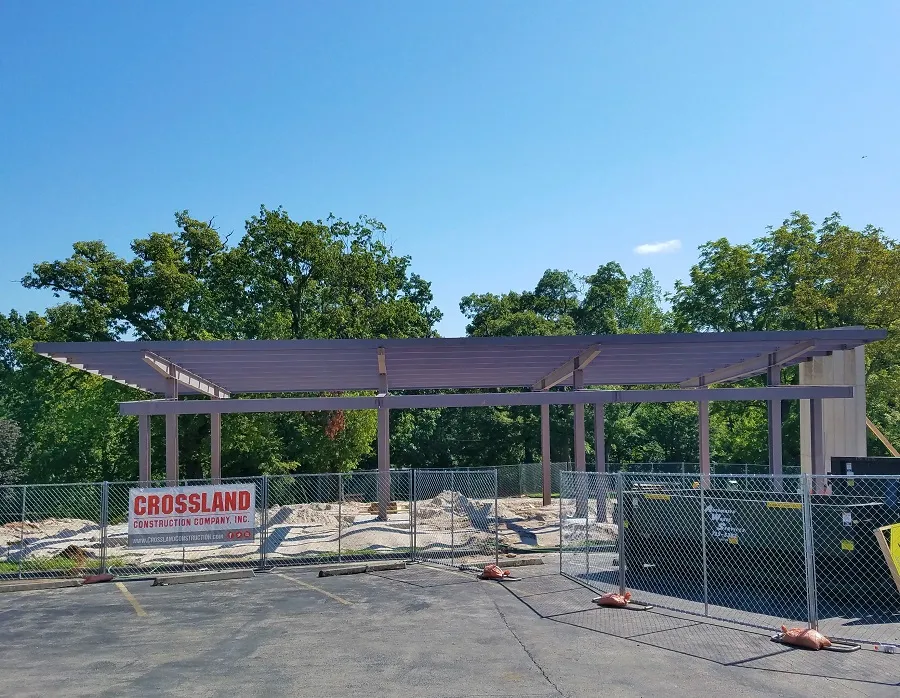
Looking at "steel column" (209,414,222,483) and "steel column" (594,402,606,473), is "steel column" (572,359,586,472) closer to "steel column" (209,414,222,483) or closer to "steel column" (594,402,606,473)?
"steel column" (594,402,606,473)

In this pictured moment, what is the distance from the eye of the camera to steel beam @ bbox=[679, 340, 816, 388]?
18630mm

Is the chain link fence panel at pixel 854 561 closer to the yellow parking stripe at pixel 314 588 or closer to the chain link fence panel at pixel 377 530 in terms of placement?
the yellow parking stripe at pixel 314 588

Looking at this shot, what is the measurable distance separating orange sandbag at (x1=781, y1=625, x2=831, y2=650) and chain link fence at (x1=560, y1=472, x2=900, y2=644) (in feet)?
0.86

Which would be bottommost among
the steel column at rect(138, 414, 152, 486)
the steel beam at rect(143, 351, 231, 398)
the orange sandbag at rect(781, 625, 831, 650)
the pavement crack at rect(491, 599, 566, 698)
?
the pavement crack at rect(491, 599, 566, 698)

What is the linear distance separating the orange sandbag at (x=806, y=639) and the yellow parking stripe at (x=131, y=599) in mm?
8962

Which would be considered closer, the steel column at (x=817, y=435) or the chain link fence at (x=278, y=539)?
the chain link fence at (x=278, y=539)

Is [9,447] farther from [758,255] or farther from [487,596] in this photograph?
[758,255]

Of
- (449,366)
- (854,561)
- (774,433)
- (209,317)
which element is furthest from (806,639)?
(209,317)

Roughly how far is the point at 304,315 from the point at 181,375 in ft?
60.7

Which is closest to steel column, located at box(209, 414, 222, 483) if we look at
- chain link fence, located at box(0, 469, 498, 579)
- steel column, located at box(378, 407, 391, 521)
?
chain link fence, located at box(0, 469, 498, 579)

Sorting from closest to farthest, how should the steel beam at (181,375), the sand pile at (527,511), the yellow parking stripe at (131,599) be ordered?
the yellow parking stripe at (131,599), the steel beam at (181,375), the sand pile at (527,511)

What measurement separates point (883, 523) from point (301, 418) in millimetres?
28662

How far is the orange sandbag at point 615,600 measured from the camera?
38.1 ft

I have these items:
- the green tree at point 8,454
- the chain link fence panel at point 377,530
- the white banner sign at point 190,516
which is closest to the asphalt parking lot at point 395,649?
the white banner sign at point 190,516
